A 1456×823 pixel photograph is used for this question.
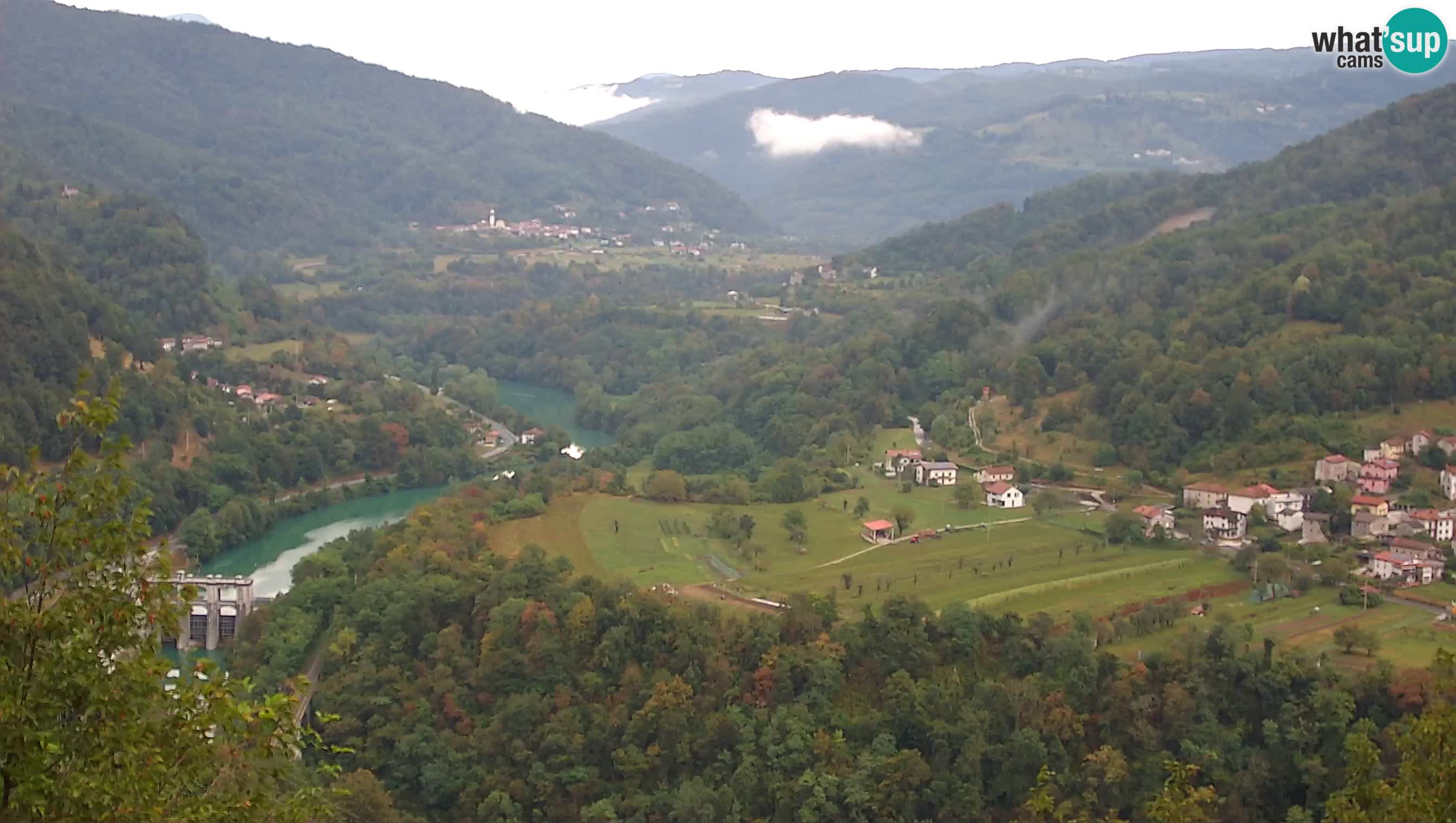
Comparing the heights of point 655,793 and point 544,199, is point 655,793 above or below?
below

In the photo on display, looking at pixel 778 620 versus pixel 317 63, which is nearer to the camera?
pixel 778 620

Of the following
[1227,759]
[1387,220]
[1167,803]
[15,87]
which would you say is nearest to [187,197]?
[15,87]

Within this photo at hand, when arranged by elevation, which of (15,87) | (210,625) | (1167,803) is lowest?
(210,625)

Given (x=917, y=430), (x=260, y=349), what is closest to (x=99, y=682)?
(x=917, y=430)

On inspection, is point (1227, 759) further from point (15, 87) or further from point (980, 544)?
point (15, 87)

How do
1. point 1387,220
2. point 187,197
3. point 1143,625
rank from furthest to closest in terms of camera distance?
point 187,197
point 1387,220
point 1143,625

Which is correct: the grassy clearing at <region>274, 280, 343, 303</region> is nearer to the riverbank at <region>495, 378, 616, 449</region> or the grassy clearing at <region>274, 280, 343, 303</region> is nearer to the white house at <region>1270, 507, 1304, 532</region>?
the riverbank at <region>495, 378, 616, 449</region>

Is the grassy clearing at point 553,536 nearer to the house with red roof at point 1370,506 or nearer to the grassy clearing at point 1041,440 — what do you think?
the grassy clearing at point 1041,440
